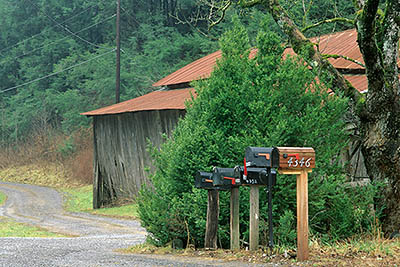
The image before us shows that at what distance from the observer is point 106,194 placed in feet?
77.8

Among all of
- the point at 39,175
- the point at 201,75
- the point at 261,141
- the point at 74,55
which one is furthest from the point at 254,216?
the point at 74,55

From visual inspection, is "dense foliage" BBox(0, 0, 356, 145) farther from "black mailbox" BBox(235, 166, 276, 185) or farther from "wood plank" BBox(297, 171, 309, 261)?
"wood plank" BBox(297, 171, 309, 261)

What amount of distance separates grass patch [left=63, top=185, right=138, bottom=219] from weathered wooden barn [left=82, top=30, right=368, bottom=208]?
0.79m

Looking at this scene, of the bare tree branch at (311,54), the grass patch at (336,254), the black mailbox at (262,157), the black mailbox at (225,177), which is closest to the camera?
the grass patch at (336,254)

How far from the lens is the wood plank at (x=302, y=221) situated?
6.54 meters

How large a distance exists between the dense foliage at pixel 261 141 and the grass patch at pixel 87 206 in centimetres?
1117

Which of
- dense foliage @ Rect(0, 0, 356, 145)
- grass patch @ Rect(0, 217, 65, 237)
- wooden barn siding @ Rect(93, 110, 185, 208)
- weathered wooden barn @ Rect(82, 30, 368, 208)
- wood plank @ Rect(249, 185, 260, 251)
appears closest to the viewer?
wood plank @ Rect(249, 185, 260, 251)

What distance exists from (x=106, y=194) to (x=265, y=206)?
16602 mm

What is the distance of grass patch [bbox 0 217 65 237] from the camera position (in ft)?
50.5

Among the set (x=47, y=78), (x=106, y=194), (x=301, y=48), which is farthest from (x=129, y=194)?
(x=47, y=78)

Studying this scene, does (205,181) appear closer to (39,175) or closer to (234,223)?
(234,223)

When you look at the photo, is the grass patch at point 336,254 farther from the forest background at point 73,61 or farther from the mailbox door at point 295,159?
the forest background at point 73,61

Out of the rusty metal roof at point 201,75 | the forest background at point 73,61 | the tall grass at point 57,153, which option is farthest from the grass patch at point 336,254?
the forest background at point 73,61

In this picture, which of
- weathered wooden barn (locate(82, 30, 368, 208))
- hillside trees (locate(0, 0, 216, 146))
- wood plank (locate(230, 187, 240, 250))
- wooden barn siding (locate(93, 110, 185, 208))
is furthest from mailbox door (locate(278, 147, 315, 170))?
hillside trees (locate(0, 0, 216, 146))
